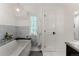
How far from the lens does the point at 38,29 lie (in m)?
3.18

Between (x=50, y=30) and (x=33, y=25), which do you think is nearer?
(x=50, y=30)

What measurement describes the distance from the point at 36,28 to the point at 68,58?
7.86 ft

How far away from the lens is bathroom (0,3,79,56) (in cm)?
252

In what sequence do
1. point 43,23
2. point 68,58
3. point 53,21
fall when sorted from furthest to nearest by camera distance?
1. point 43,23
2. point 53,21
3. point 68,58

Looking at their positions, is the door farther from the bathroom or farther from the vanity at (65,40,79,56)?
the vanity at (65,40,79,56)

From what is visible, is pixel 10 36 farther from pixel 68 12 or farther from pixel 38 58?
pixel 38 58

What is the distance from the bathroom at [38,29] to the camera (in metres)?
2.52

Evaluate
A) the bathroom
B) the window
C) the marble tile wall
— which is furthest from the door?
the marble tile wall

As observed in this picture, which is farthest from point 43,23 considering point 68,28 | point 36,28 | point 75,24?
point 75,24

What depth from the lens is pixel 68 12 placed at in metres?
2.55

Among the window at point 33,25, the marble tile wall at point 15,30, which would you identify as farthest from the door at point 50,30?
the marble tile wall at point 15,30

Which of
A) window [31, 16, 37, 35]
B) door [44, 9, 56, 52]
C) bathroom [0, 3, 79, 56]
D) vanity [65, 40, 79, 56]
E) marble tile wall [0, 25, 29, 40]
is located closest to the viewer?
vanity [65, 40, 79, 56]

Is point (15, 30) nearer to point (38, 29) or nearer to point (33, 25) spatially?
point (33, 25)

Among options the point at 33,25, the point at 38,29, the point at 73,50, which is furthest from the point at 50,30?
the point at 73,50
